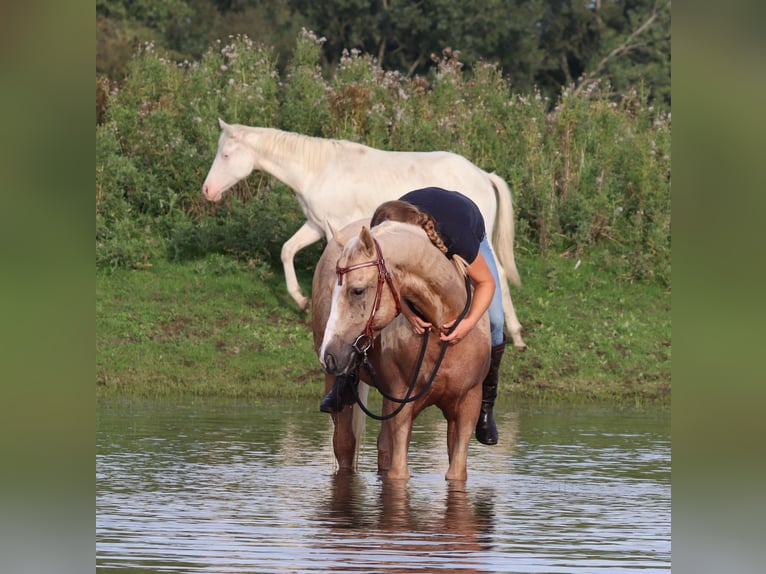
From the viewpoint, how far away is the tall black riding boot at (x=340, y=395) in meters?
7.52

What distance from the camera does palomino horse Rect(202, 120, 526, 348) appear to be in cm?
1386

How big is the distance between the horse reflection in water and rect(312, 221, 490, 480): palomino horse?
25 centimetres

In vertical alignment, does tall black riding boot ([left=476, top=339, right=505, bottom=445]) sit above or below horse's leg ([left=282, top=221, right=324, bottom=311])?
below

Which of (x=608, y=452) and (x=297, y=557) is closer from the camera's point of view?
(x=297, y=557)

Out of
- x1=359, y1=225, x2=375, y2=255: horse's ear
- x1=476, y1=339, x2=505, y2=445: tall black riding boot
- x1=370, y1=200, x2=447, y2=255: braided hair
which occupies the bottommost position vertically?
x1=476, y1=339, x2=505, y2=445: tall black riding boot

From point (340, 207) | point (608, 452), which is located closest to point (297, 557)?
point (608, 452)

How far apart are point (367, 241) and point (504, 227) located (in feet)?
26.0

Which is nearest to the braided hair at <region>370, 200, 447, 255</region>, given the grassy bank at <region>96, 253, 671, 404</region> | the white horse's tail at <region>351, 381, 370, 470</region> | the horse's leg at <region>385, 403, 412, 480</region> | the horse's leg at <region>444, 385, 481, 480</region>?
the horse's leg at <region>444, 385, 481, 480</region>

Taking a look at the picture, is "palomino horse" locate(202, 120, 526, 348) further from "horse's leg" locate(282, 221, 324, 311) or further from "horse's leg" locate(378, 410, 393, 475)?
"horse's leg" locate(378, 410, 393, 475)
